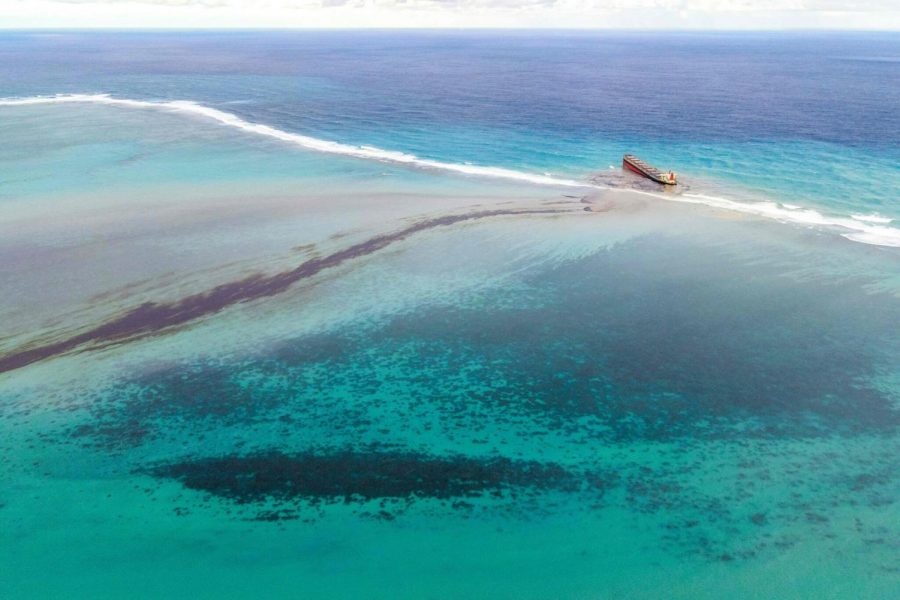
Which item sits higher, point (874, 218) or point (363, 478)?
point (874, 218)

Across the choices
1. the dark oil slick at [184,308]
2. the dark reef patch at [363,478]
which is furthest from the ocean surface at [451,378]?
the dark oil slick at [184,308]

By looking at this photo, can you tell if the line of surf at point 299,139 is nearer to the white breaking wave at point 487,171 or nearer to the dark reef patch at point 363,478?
the white breaking wave at point 487,171

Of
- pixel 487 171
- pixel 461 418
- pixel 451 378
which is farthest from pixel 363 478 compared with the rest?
pixel 487 171

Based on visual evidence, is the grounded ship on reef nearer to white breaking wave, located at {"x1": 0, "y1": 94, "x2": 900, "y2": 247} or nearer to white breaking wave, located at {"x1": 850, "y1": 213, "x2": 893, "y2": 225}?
white breaking wave, located at {"x1": 0, "y1": 94, "x2": 900, "y2": 247}

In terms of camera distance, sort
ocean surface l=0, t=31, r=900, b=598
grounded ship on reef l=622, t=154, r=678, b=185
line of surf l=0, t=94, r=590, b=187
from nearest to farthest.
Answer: ocean surface l=0, t=31, r=900, b=598 → grounded ship on reef l=622, t=154, r=678, b=185 → line of surf l=0, t=94, r=590, b=187

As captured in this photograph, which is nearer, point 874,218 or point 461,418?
point 461,418

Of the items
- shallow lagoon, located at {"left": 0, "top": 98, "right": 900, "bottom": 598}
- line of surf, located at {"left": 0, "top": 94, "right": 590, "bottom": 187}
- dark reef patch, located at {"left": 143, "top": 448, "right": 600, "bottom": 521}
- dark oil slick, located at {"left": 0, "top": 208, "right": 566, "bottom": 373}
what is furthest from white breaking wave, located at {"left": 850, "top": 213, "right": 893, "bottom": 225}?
dark reef patch, located at {"left": 143, "top": 448, "right": 600, "bottom": 521}

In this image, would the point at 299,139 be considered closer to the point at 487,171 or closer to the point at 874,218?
the point at 487,171
